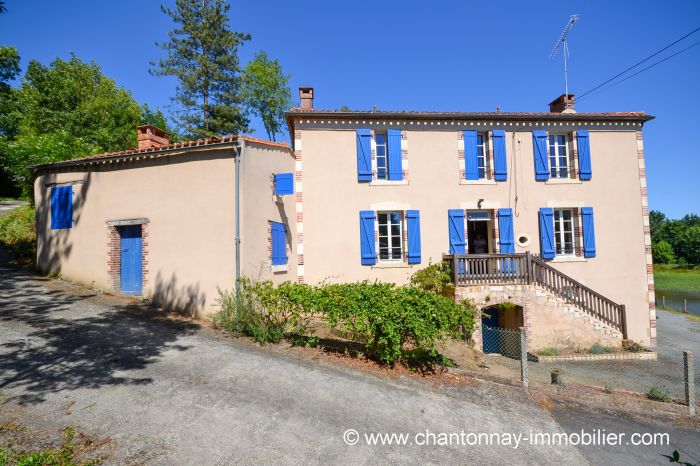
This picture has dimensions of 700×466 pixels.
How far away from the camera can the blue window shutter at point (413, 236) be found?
37.4ft

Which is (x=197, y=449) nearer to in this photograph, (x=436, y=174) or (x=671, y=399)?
(x=671, y=399)

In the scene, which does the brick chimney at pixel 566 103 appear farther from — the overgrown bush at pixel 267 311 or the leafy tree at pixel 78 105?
the leafy tree at pixel 78 105

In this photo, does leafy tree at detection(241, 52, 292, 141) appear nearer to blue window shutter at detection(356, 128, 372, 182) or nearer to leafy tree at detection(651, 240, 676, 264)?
blue window shutter at detection(356, 128, 372, 182)

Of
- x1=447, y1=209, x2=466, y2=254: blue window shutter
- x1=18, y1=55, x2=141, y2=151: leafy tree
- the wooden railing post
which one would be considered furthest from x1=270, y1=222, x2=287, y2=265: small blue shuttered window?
x1=18, y1=55, x2=141, y2=151: leafy tree

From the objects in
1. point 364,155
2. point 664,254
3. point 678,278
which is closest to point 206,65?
point 364,155

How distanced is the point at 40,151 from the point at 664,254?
8595 cm

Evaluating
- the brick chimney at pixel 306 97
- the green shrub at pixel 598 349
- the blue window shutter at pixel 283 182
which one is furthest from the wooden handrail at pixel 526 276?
the brick chimney at pixel 306 97

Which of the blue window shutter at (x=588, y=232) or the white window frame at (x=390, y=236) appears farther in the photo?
the blue window shutter at (x=588, y=232)

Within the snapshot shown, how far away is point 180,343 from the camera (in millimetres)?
7105

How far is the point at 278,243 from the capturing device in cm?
1058

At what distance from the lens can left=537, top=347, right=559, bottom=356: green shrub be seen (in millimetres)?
10297

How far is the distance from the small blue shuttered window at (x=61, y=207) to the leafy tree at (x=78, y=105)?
1522 centimetres

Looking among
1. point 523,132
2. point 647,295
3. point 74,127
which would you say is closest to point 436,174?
point 523,132

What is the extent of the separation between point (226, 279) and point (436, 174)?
7710mm
